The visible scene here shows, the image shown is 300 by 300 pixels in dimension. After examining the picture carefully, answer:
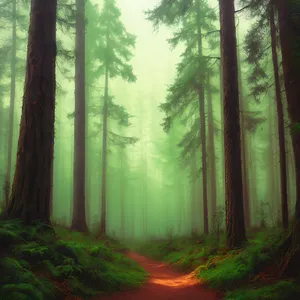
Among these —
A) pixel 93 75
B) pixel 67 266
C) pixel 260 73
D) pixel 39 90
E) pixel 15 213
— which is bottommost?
pixel 67 266

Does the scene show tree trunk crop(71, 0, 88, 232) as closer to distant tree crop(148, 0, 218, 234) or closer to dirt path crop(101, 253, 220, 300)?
distant tree crop(148, 0, 218, 234)

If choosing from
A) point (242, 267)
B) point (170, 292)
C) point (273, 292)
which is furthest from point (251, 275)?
point (170, 292)

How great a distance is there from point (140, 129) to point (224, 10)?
94.6ft

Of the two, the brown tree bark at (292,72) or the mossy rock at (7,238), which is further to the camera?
the brown tree bark at (292,72)

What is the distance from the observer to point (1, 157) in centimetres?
3869

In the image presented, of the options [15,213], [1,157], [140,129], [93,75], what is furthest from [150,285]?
[1,157]

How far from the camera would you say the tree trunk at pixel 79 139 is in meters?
12.8

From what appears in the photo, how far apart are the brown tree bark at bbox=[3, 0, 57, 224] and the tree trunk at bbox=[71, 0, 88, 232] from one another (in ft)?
17.4

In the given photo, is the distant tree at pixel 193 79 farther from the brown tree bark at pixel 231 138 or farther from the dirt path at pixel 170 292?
the dirt path at pixel 170 292

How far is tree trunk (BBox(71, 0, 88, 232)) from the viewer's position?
1281 centimetres

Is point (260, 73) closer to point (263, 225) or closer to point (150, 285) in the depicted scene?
point (263, 225)

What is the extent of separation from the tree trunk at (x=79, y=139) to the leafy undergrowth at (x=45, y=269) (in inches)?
253

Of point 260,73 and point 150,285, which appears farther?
point 260,73

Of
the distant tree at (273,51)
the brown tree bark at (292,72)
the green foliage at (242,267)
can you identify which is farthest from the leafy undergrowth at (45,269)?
the distant tree at (273,51)
